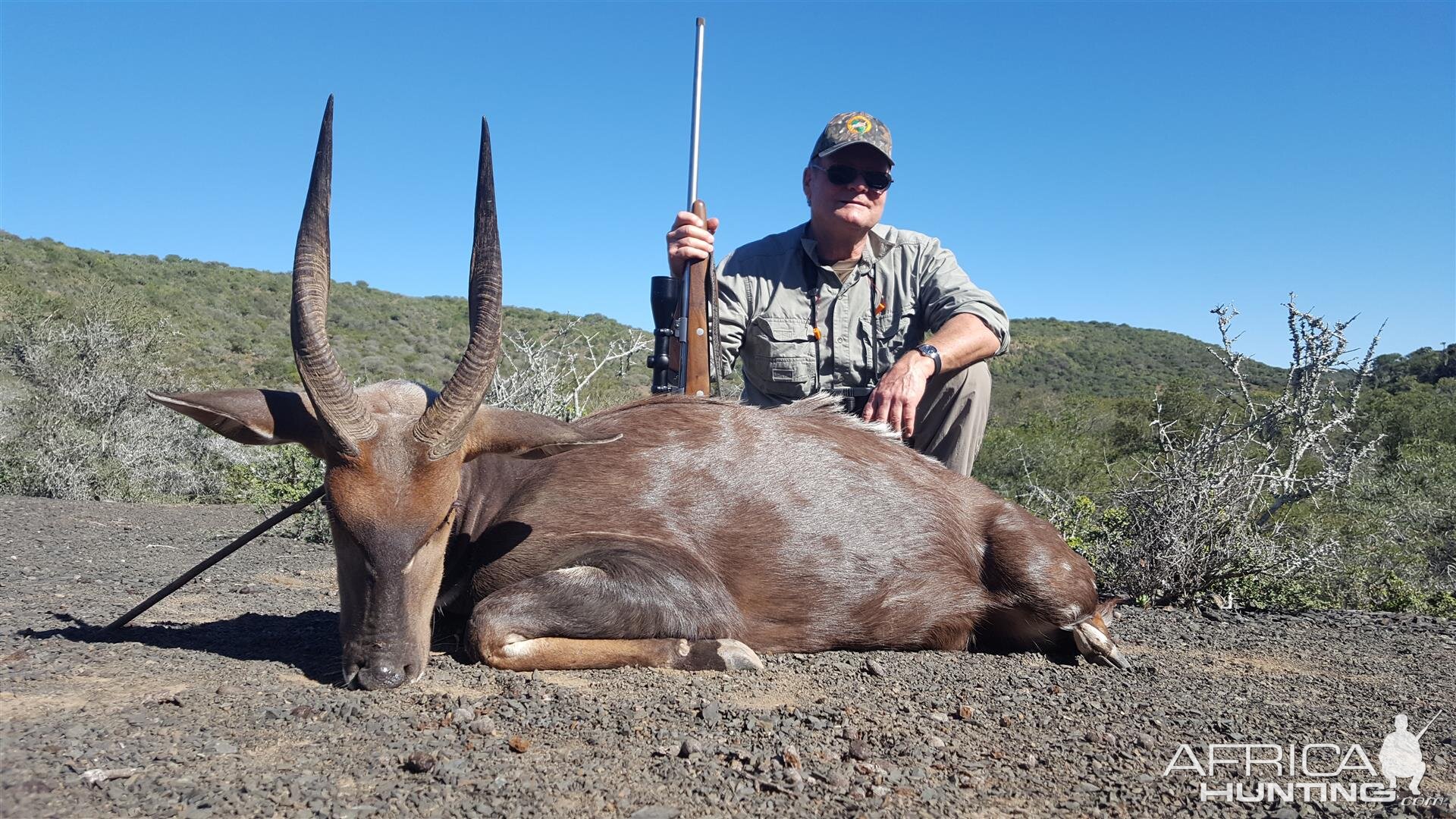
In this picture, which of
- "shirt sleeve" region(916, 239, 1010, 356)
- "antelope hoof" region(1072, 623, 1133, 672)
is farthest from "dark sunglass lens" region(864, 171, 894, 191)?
"antelope hoof" region(1072, 623, 1133, 672)

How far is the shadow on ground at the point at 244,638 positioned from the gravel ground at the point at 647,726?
23mm

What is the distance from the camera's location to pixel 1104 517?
25.2 ft

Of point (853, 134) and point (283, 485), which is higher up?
point (853, 134)

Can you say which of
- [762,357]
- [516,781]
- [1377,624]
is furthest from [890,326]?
[516,781]

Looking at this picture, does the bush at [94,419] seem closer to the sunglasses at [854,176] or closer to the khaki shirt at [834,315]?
the khaki shirt at [834,315]

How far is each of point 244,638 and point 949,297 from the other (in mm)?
4529

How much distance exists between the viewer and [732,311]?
702 cm

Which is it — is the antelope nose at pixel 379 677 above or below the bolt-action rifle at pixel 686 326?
below

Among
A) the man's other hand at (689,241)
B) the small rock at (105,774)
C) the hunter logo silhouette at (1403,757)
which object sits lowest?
the hunter logo silhouette at (1403,757)

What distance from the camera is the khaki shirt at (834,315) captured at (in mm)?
6977

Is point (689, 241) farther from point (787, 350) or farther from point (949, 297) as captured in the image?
point (949, 297)

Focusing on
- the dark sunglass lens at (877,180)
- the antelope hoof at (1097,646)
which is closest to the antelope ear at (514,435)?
the antelope hoof at (1097,646)

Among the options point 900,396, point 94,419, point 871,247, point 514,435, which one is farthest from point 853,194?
point 94,419

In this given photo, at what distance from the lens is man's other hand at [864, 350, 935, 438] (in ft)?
18.7
